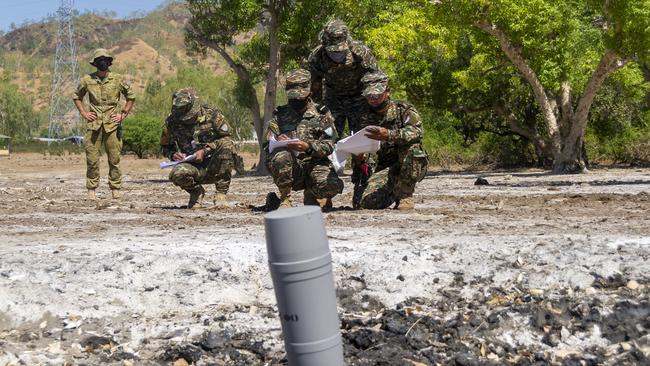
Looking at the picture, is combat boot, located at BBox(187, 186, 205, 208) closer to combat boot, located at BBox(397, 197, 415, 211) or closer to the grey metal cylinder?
combat boot, located at BBox(397, 197, 415, 211)

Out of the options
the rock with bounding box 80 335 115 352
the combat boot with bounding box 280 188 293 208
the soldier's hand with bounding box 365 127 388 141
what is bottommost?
the rock with bounding box 80 335 115 352

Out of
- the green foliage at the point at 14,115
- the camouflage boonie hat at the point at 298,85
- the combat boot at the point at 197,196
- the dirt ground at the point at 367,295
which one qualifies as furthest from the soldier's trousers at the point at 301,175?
the green foliage at the point at 14,115

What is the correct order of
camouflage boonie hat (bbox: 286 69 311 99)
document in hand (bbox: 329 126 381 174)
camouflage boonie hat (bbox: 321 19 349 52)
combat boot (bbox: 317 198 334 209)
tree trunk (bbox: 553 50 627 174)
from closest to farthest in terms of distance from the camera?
document in hand (bbox: 329 126 381 174), camouflage boonie hat (bbox: 286 69 311 99), camouflage boonie hat (bbox: 321 19 349 52), combat boot (bbox: 317 198 334 209), tree trunk (bbox: 553 50 627 174)

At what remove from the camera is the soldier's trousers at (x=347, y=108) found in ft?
27.5

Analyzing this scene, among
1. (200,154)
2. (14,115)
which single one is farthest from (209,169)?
(14,115)

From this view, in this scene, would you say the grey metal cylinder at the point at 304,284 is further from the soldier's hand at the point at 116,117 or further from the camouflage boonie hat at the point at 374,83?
the soldier's hand at the point at 116,117

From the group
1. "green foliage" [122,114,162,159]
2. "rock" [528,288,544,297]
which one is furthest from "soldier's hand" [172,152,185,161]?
"green foliage" [122,114,162,159]

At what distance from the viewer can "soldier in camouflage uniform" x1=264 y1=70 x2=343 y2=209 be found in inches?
313

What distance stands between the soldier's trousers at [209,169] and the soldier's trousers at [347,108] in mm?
1412

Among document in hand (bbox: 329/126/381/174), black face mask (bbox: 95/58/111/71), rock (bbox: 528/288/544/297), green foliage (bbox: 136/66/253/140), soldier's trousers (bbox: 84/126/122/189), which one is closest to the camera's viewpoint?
rock (bbox: 528/288/544/297)

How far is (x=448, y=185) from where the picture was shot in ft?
48.2

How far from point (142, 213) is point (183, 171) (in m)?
0.64

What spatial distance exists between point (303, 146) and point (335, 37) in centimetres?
110

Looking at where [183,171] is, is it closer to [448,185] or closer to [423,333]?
[423,333]
